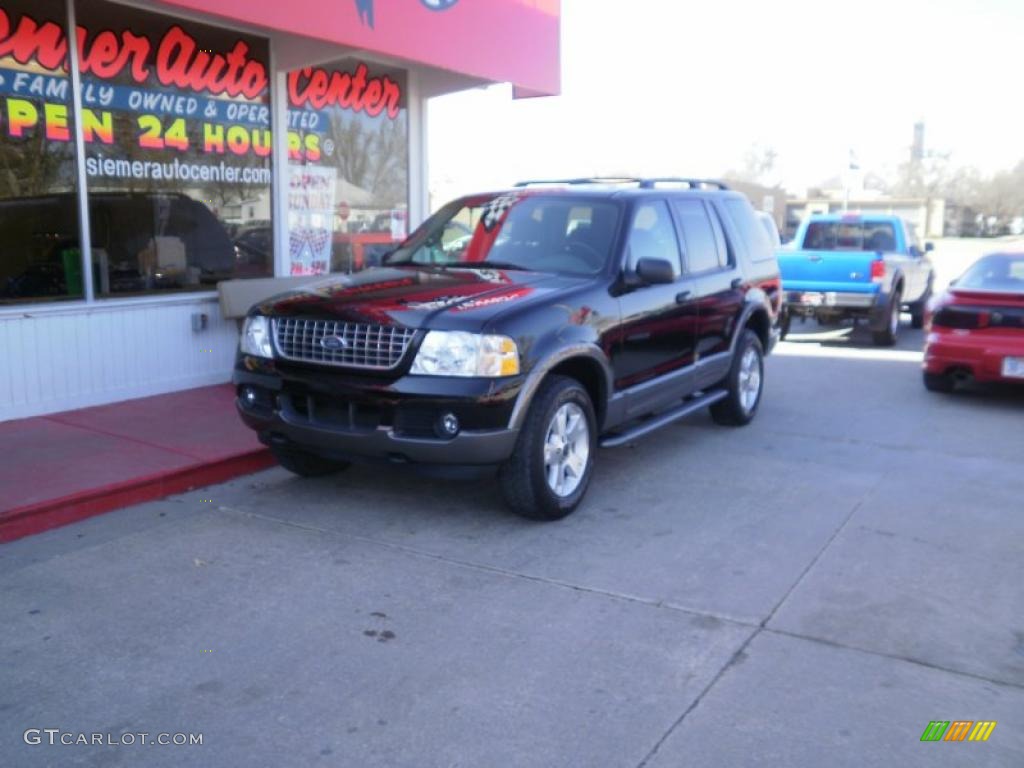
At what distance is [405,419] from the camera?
5.19 m

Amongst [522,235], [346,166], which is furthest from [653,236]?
[346,166]

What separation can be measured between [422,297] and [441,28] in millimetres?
4832

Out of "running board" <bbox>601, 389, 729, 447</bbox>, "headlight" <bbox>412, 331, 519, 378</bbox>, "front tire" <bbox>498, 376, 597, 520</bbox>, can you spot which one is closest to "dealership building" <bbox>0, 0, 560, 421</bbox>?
"headlight" <bbox>412, 331, 519, 378</bbox>

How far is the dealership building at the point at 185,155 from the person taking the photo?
7316 millimetres

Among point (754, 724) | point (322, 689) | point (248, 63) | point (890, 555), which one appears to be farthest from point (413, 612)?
point (248, 63)

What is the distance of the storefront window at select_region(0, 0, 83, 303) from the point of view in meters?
7.15

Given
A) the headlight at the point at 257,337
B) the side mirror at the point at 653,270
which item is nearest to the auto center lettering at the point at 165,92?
the headlight at the point at 257,337

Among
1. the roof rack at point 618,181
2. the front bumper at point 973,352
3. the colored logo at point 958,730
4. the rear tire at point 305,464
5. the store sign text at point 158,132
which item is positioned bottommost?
the colored logo at point 958,730

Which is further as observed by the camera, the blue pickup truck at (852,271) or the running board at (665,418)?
the blue pickup truck at (852,271)

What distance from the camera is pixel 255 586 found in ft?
15.3

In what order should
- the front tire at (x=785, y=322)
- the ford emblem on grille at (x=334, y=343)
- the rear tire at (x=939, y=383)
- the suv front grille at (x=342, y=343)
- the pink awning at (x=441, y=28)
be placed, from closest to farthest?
the suv front grille at (x=342, y=343) → the ford emblem on grille at (x=334, y=343) → the pink awning at (x=441, y=28) → the rear tire at (x=939, y=383) → the front tire at (x=785, y=322)

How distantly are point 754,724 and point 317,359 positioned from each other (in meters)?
3.15

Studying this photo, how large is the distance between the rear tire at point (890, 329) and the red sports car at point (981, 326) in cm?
388

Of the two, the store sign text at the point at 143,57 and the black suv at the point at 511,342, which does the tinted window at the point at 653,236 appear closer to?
Answer: the black suv at the point at 511,342
